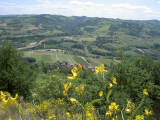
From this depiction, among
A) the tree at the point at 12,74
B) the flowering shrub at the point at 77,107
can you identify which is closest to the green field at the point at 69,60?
the tree at the point at 12,74

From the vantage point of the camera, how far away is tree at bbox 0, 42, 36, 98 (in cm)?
1290

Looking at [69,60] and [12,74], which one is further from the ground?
[12,74]

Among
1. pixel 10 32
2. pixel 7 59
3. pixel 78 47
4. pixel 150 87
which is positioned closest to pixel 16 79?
pixel 7 59

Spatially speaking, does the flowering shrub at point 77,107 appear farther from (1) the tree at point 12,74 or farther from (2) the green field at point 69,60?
(2) the green field at point 69,60

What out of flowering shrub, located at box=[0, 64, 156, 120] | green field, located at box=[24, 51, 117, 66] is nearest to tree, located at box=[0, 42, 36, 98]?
flowering shrub, located at box=[0, 64, 156, 120]

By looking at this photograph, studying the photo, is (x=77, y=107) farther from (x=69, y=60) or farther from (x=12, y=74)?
(x=69, y=60)

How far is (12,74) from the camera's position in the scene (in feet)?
42.4

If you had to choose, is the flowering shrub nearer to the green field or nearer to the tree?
the tree

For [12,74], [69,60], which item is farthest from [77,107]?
[69,60]

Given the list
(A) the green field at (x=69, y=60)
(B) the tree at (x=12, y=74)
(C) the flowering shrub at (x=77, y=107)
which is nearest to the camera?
(C) the flowering shrub at (x=77, y=107)

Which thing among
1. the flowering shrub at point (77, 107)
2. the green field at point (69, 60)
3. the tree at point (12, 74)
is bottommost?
the green field at point (69, 60)

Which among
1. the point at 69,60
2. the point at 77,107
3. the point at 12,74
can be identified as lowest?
the point at 69,60

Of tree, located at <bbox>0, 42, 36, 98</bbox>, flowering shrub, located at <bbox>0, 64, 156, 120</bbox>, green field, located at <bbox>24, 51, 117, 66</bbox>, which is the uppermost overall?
flowering shrub, located at <bbox>0, 64, 156, 120</bbox>

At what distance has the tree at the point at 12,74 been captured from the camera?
12.9 metres
